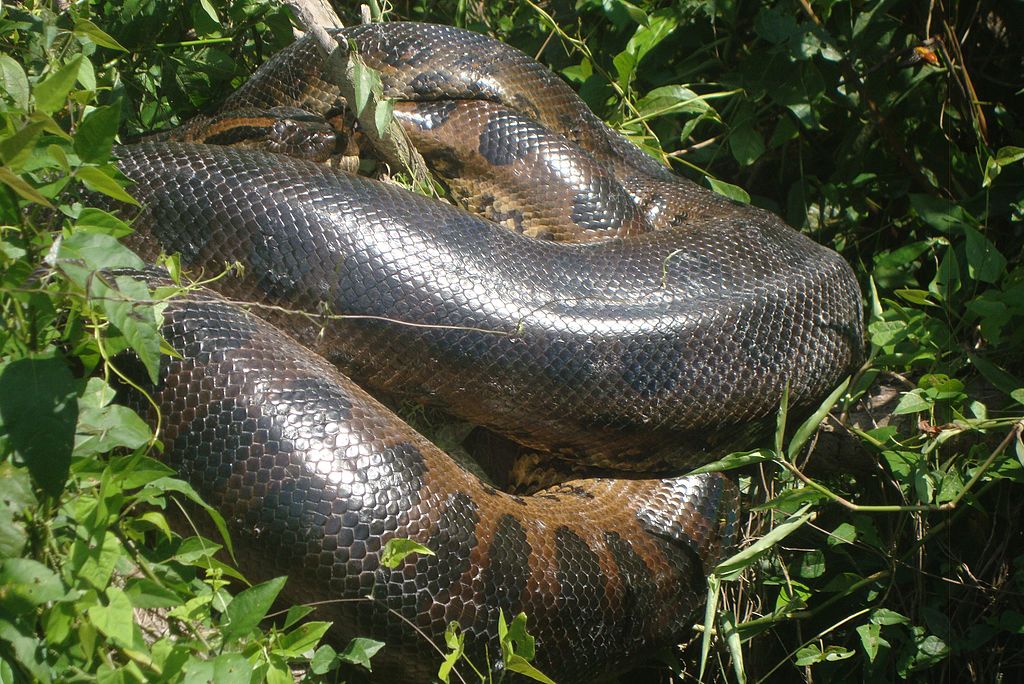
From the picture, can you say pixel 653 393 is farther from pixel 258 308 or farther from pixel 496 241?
pixel 258 308

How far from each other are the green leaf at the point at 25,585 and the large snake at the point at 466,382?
993 millimetres

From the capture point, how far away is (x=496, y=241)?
3381 mm

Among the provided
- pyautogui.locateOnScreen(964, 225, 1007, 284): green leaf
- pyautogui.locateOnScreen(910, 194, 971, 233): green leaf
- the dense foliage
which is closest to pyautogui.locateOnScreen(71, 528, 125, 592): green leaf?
the dense foliage

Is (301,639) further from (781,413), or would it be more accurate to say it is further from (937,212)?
(937,212)

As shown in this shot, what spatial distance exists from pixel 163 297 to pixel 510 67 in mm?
2483

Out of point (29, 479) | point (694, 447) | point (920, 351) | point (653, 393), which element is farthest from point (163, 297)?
point (920, 351)

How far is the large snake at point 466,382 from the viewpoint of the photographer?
8.83 feet

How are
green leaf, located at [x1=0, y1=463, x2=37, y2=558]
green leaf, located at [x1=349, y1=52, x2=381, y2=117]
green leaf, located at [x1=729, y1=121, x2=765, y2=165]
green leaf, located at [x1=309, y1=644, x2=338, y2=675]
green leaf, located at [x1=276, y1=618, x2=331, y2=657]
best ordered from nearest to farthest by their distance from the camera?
green leaf, located at [x1=0, y1=463, x2=37, y2=558] → green leaf, located at [x1=276, y1=618, x2=331, y2=657] → green leaf, located at [x1=309, y1=644, x2=338, y2=675] → green leaf, located at [x1=349, y1=52, x2=381, y2=117] → green leaf, located at [x1=729, y1=121, x2=765, y2=165]

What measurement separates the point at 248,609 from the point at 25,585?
0.46 m

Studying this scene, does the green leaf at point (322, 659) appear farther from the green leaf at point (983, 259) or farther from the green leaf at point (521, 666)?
the green leaf at point (983, 259)

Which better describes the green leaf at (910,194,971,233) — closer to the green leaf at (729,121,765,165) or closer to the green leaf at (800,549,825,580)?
the green leaf at (729,121,765,165)

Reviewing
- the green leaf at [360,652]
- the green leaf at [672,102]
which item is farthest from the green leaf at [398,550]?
the green leaf at [672,102]

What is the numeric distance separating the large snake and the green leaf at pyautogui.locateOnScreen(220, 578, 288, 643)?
2.12ft

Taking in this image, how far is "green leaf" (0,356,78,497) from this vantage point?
1.62m
